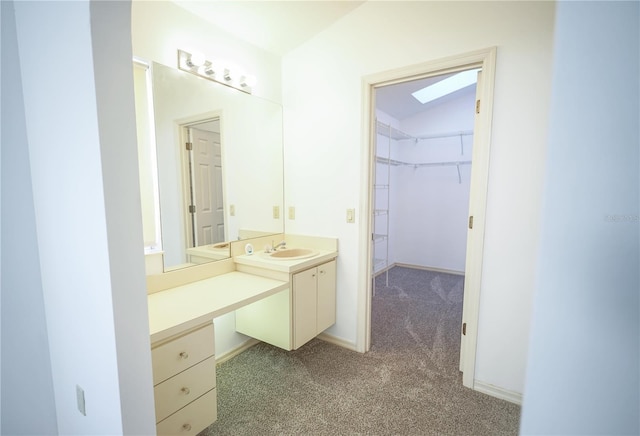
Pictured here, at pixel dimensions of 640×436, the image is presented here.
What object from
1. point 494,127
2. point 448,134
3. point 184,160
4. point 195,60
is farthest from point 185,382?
point 448,134

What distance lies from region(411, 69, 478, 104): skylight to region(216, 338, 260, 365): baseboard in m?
3.41

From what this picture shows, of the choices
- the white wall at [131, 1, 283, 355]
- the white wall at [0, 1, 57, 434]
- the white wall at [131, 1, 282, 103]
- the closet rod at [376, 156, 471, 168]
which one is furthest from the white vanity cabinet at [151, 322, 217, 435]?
the closet rod at [376, 156, 471, 168]

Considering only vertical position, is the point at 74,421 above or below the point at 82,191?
below

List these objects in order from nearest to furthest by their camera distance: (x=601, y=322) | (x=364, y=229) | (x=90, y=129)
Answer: (x=601, y=322) → (x=90, y=129) → (x=364, y=229)

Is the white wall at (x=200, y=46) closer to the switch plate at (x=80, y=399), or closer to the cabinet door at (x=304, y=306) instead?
the cabinet door at (x=304, y=306)

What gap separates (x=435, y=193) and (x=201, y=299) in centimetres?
393

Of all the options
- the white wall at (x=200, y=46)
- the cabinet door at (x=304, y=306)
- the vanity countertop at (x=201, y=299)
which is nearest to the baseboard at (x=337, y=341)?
the cabinet door at (x=304, y=306)

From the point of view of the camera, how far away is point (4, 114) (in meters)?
1.06

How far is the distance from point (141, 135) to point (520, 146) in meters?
2.19

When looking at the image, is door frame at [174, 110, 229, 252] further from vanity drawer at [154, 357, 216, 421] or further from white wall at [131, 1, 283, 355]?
vanity drawer at [154, 357, 216, 421]

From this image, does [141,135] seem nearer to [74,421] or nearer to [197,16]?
[197,16]

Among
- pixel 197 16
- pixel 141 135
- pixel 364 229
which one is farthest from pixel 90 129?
pixel 364 229

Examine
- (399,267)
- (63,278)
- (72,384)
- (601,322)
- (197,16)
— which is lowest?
(399,267)

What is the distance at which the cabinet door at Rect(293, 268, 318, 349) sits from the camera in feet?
6.50
